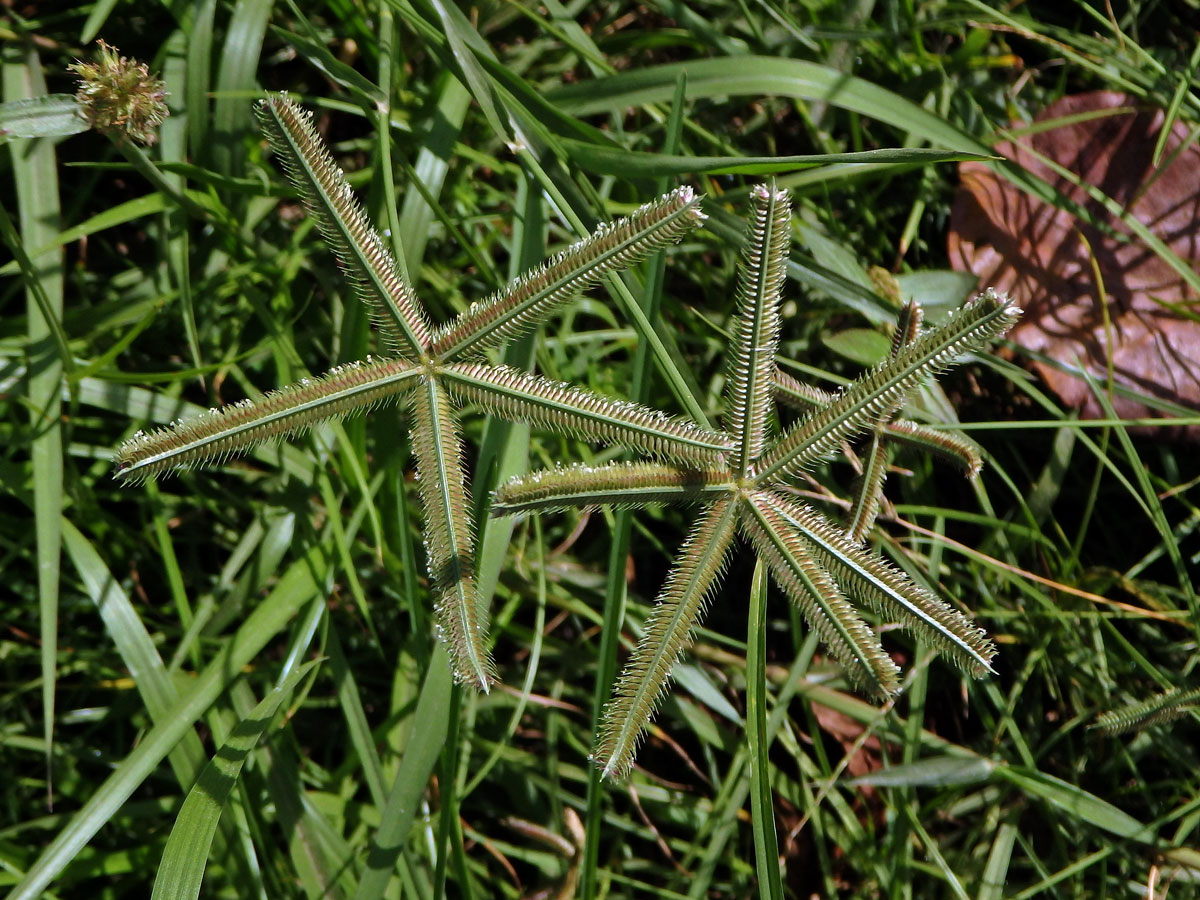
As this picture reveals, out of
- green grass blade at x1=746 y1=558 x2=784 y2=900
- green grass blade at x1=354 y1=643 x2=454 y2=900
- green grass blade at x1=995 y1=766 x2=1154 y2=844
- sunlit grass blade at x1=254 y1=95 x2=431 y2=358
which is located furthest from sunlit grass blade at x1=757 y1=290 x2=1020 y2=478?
green grass blade at x1=995 y1=766 x2=1154 y2=844

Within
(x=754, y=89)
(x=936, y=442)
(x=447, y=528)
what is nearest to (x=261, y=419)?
(x=447, y=528)

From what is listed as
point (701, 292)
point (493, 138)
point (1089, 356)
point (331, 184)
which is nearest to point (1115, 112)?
point (1089, 356)

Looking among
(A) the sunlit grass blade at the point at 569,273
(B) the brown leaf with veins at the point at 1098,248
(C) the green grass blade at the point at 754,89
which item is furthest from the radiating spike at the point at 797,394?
(B) the brown leaf with veins at the point at 1098,248

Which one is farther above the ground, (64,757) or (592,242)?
(592,242)

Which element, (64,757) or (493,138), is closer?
(64,757)

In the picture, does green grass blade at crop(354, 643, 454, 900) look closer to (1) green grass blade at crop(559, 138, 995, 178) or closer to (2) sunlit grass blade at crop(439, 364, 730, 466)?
(2) sunlit grass blade at crop(439, 364, 730, 466)

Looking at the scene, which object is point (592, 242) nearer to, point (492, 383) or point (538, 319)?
point (538, 319)
